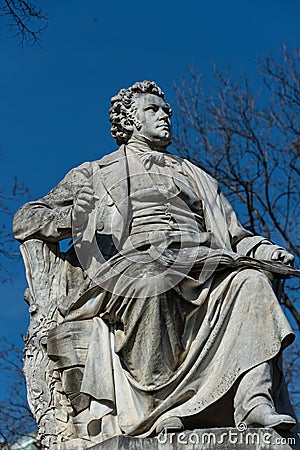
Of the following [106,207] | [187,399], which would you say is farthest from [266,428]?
[106,207]

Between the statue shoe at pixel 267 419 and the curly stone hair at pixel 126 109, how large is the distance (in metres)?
2.32

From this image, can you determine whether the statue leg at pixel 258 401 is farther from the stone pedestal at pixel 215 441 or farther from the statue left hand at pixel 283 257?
the statue left hand at pixel 283 257

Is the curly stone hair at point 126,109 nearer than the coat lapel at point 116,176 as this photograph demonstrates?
No

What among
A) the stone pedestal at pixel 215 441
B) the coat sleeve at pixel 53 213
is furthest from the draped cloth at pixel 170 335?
the coat sleeve at pixel 53 213

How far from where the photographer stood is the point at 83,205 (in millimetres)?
6742

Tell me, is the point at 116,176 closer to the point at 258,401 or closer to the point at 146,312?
the point at 146,312

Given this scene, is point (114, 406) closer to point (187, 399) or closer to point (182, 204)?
point (187, 399)

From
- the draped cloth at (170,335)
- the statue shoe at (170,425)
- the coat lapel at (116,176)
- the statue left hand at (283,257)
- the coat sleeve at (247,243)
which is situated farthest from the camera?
the coat lapel at (116,176)

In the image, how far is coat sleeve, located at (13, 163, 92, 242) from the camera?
696 cm

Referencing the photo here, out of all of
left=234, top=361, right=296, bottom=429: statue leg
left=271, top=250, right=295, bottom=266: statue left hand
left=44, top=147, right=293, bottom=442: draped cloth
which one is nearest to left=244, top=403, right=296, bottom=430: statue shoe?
left=234, top=361, right=296, bottom=429: statue leg

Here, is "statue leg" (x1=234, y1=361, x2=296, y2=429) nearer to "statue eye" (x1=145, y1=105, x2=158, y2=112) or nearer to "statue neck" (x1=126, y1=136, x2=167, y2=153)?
"statue neck" (x1=126, y1=136, x2=167, y2=153)

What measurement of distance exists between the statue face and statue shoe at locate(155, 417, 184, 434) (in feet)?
7.03

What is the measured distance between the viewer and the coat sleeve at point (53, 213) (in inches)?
274

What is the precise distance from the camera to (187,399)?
20.5 ft
